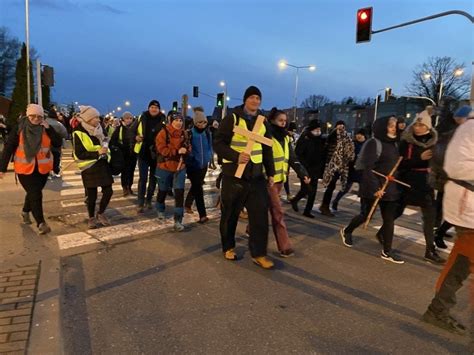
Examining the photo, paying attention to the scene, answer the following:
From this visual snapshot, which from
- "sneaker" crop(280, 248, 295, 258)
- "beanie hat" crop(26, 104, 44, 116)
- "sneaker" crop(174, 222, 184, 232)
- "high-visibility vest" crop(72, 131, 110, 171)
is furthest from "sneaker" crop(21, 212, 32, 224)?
"sneaker" crop(280, 248, 295, 258)

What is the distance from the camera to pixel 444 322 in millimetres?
3709

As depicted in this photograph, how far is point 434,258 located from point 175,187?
12.4 feet

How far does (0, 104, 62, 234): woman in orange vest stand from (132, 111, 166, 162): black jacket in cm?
224

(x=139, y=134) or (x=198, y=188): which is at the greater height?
(x=139, y=134)

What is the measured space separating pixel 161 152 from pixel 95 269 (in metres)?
2.47

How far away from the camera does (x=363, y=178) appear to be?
5746mm

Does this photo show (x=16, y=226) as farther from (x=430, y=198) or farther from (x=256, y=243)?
(x=430, y=198)

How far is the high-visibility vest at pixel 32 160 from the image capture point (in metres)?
5.95

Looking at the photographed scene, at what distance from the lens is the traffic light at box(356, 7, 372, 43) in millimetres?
15398

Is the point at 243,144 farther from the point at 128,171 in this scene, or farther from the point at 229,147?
the point at 128,171

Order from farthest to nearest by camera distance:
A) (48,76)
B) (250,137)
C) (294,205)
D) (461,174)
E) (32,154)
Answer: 1. (48,76)
2. (294,205)
3. (32,154)
4. (250,137)
5. (461,174)

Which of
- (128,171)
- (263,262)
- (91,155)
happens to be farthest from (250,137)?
(128,171)

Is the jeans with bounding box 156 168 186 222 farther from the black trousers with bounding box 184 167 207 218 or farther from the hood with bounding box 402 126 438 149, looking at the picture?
the hood with bounding box 402 126 438 149

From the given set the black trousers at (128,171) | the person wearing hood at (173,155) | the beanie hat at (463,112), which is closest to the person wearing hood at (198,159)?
the person wearing hood at (173,155)
